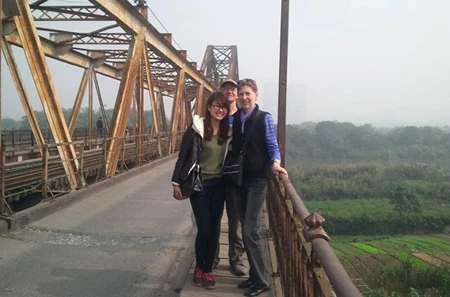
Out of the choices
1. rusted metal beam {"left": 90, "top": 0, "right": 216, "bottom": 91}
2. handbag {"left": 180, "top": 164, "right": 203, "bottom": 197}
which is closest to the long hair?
handbag {"left": 180, "top": 164, "right": 203, "bottom": 197}

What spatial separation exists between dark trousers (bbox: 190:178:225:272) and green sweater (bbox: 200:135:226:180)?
5cm

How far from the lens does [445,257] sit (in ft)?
107

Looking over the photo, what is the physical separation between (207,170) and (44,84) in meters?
4.47

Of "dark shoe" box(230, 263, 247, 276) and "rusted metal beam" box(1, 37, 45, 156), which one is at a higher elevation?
"rusted metal beam" box(1, 37, 45, 156)

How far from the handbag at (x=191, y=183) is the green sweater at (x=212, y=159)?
113mm

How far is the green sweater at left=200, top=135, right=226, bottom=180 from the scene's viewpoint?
277 centimetres

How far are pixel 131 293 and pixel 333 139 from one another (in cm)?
9677

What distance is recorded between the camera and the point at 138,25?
909cm

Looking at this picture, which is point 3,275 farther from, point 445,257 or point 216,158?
point 445,257

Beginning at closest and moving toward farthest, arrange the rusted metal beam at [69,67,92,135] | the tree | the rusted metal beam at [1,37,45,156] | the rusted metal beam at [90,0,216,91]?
the rusted metal beam at [1,37,45,156] → the rusted metal beam at [90,0,216,91] → the rusted metal beam at [69,67,92,135] → the tree

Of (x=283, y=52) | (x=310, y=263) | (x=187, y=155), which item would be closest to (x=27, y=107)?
(x=283, y=52)

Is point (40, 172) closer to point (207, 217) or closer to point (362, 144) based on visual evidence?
point (207, 217)

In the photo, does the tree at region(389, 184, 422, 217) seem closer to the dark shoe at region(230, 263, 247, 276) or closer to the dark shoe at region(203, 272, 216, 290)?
the dark shoe at region(230, 263, 247, 276)

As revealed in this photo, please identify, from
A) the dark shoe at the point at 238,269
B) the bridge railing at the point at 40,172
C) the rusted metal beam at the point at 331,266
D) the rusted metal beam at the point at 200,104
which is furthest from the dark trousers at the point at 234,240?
the rusted metal beam at the point at 200,104
